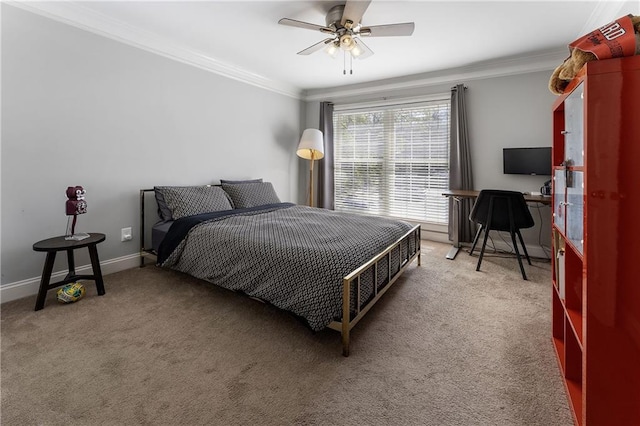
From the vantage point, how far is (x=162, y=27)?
302cm

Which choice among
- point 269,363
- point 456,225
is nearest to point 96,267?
point 269,363

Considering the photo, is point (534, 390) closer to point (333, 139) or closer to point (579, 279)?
point (579, 279)

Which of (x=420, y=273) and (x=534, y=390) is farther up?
(x=420, y=273)

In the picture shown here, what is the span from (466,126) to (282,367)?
12.6ft

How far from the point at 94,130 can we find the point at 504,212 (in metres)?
4.17

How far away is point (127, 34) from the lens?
3020 mm

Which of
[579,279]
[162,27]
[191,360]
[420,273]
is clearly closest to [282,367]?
[191,360]

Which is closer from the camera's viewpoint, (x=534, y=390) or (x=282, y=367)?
(x=534, y=390)

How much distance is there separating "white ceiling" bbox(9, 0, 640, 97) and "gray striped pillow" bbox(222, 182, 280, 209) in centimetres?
156

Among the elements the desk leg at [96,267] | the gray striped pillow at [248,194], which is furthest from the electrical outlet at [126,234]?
the gray striped pillow at [248,194]

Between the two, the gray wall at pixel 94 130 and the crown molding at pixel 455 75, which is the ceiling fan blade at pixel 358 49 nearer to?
the crown molding at pixel 455 75

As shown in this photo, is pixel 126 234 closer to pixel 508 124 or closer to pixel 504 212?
pixel 504 212

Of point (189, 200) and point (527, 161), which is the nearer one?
point (189, 200)

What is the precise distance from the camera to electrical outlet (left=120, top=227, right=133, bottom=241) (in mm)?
3172
